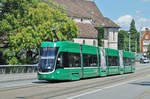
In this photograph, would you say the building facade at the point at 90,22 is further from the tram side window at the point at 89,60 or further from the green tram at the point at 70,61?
the tram side window at the point at 89,60

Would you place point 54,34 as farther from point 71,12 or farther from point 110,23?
point 110,23

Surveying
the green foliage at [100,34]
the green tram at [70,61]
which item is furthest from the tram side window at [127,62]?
the green foliage at [100,34]

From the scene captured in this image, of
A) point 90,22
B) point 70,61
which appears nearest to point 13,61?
point 70,61

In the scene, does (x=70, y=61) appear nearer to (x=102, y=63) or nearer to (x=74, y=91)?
(x=74, y=91)

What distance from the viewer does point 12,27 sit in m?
37.1

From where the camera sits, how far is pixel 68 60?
926 inches

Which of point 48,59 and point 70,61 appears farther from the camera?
point 70,61

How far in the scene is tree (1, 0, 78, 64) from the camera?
35.9 meters

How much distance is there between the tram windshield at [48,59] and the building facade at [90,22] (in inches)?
2081

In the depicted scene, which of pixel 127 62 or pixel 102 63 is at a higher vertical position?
pixel 127 62

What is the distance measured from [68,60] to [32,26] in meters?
15.5

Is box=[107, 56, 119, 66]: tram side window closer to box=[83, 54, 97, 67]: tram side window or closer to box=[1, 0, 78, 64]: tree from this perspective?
box=[83, 54, 97, 67]: tram side window

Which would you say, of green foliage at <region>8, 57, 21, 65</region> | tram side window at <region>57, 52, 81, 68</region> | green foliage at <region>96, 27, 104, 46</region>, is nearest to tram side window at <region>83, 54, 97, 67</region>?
tram side window at <region>57, 52, 81, 68</region>

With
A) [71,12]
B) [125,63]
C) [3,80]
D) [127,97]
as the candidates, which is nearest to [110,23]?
[71,12]
